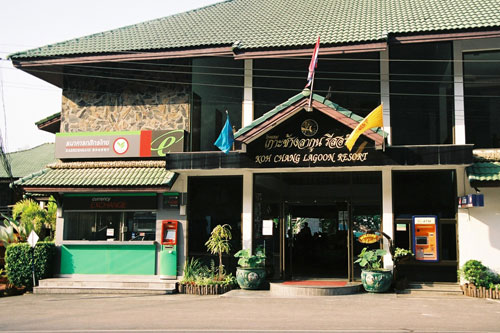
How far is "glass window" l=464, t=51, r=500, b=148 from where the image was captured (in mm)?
15727

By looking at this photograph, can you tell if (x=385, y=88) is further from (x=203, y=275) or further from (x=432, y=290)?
(x=203, y=275)

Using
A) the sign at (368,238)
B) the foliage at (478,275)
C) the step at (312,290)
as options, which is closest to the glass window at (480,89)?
the foliage at (478,275)

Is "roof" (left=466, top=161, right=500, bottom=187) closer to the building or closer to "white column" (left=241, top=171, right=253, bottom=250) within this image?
the building

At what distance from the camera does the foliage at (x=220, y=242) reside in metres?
16.1

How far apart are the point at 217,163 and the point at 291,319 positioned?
630 centimetres

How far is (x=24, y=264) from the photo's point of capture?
16578mm

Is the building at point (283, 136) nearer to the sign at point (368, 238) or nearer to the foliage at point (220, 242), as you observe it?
the foliage at point (220, 242)

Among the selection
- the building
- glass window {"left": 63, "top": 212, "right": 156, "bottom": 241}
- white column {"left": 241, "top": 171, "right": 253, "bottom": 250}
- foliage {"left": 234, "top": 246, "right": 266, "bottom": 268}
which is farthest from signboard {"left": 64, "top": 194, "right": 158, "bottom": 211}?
foliage {"left": 234, "top": 246, "right": 266, "bottom": 268}

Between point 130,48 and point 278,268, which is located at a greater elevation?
point 130,48

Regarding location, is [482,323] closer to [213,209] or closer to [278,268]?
[278,268]

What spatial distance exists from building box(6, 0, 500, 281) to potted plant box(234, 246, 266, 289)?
A: 2.96ft

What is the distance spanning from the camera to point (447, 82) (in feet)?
53.0

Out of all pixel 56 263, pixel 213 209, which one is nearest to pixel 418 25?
pixel 213 209

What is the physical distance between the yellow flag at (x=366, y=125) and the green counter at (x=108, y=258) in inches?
290
